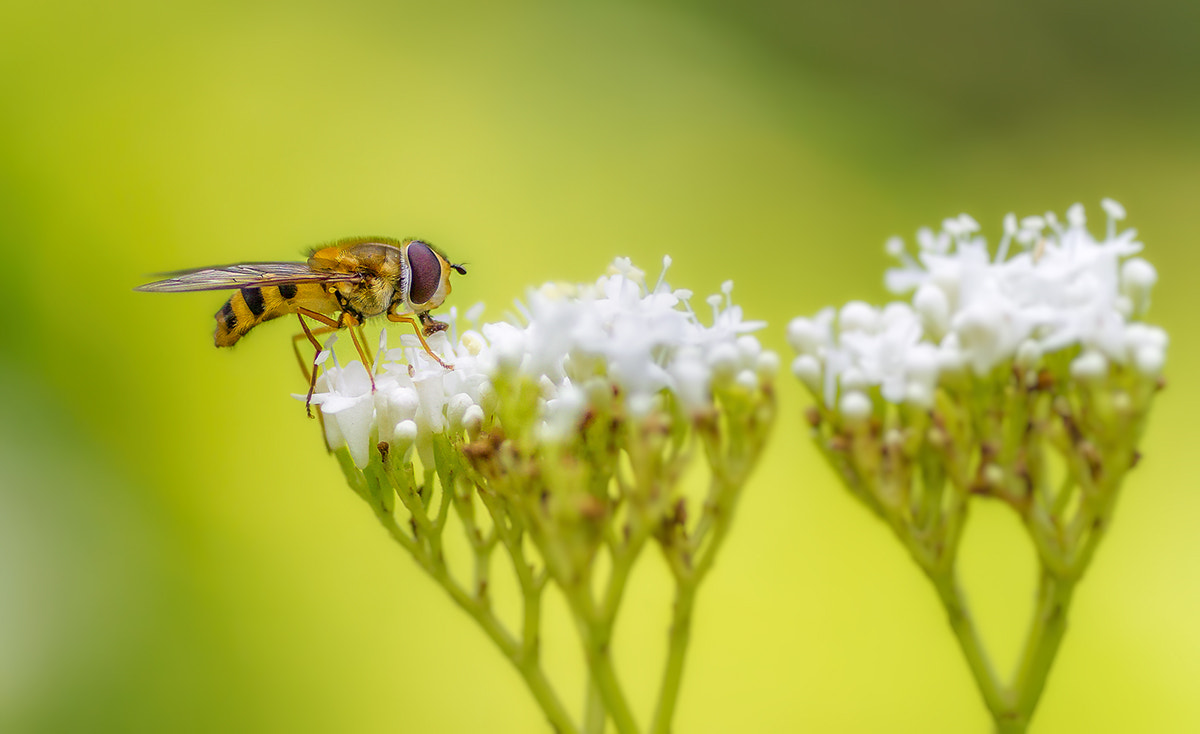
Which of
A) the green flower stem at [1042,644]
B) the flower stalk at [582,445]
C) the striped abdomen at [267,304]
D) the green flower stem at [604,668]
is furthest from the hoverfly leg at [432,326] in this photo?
the green flower stem at [1042,644]

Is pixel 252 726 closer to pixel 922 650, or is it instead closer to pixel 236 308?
pixel 236 308

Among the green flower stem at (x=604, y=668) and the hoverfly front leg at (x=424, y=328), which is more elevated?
the hoverfly front leg at (x=424, y=328)

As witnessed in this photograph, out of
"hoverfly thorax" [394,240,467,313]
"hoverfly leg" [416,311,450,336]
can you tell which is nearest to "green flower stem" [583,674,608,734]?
"hoverfly leg" [416,311,450,336]

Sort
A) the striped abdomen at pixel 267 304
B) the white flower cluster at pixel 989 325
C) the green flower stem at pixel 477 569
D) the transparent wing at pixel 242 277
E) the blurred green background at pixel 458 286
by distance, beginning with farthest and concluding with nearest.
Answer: the blurred green background at pixel 458 286
the striped abdomen at pixel 267 304
the transparent wing at pixel 242 277
the green flower stem at pixel 477 569
the white flower cluster at pixel 989 325

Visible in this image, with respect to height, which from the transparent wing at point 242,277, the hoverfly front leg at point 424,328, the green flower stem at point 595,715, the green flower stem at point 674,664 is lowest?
the green flower stem at point 595,715

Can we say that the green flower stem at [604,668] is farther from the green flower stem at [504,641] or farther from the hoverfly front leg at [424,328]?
the hoverfly front leg at [424,328]

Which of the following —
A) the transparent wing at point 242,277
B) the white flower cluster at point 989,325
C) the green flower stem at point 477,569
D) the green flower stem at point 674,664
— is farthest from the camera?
the transparent wing at point 242,277
